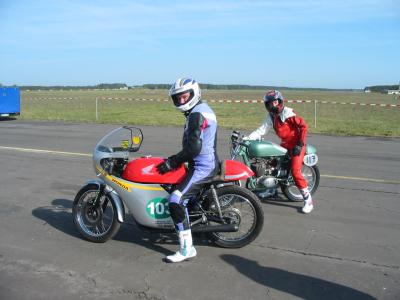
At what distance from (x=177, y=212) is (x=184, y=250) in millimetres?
397

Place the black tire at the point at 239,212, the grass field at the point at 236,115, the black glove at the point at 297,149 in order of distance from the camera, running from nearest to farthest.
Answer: the black tire at the point at 239,212 < the black glove at the point at 297,149 < the grass field at the point at 236,115

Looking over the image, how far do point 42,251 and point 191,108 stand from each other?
2.28 m

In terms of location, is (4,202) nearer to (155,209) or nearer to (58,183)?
(58,183)

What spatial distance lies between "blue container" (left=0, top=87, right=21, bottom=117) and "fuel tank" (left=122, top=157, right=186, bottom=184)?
22.3 m

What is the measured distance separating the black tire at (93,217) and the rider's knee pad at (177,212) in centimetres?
80

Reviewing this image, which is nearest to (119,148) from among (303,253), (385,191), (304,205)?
(303,253)

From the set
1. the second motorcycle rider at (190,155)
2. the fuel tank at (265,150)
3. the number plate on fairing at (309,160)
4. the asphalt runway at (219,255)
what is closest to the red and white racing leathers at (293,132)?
the fuel tank at (265,150)

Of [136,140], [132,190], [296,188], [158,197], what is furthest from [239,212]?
[296,188]

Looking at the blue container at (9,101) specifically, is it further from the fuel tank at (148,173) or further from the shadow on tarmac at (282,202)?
the fuel tank at (148,173)

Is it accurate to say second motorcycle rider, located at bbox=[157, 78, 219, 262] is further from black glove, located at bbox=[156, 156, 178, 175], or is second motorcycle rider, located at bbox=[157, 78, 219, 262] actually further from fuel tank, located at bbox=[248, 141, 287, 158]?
fuel tank, located at bbox=[248, 141, 287, 158]

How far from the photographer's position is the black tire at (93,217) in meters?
5.36

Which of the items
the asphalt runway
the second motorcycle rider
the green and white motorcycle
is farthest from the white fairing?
the green and white motorcycle

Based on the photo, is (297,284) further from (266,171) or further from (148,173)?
(266,171)

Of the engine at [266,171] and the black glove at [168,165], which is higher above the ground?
the black glove at [168,165]
